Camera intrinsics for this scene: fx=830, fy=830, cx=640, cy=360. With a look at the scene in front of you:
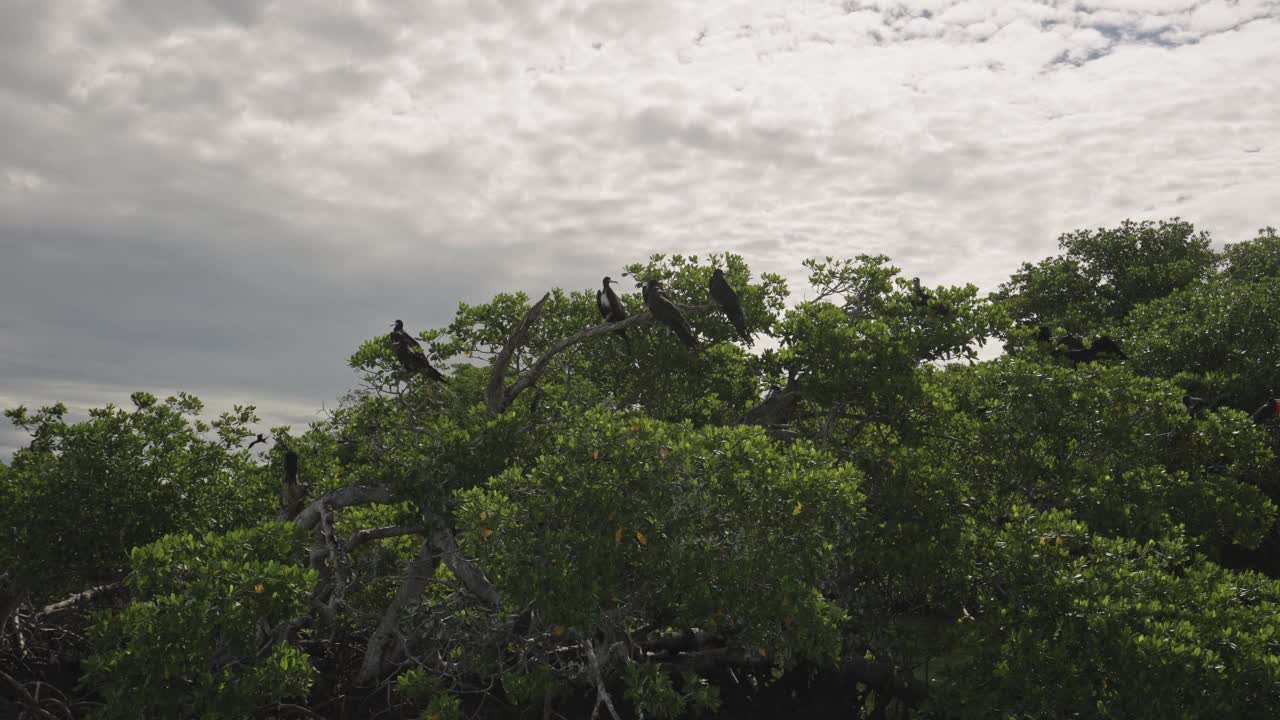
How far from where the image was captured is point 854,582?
961cm

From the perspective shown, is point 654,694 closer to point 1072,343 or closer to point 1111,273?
point 1072,343

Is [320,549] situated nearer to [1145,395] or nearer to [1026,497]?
[1026,497]

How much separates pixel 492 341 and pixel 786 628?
6615 millimetres

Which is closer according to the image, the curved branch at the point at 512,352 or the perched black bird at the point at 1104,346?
the curved branch at the point at 512,352

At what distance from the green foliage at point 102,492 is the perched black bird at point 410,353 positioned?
2813 millimetres

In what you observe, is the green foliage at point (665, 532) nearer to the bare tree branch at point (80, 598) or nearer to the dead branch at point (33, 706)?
the dead branch at point (33, 706)

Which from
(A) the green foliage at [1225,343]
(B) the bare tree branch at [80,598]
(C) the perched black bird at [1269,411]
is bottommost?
(B) the bare tree branch at [80,598]

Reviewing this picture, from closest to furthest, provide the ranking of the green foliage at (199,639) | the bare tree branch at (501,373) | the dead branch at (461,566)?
the green foliage at (199,639), the dead branch at (461,566), the bare tree branch at (501,373)

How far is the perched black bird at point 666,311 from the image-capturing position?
30.2ft

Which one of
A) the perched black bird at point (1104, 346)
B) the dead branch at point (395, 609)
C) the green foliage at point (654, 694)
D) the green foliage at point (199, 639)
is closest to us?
the green foliage at point (199, 639)

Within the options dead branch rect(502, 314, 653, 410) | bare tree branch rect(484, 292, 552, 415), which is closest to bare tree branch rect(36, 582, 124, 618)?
bare tree branch rect(484, 292, 552, 415)

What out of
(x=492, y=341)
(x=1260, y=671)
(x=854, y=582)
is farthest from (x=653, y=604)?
(x=492, y=341)

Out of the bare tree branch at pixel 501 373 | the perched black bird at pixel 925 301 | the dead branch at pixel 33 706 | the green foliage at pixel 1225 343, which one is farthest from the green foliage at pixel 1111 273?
the dead branch at pixel 33 706

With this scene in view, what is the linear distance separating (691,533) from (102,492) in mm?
7258
